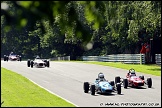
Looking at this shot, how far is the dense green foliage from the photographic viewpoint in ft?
21.6

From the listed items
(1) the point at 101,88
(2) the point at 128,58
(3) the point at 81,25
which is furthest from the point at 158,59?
(3) the point at 81,25

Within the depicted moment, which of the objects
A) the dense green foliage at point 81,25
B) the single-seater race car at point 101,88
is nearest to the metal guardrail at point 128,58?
the dense green foliage at point 81,25

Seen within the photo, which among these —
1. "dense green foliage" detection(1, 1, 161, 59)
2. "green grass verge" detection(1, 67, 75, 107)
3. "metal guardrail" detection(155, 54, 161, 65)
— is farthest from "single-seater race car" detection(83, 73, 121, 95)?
"metal guardrail" detection(155, 54, 161, 65)

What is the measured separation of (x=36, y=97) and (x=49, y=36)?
5510cm

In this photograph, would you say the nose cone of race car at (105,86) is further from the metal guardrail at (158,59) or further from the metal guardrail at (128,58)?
the metal guardrail at (128,58)

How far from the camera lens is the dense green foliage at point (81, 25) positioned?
6587mm

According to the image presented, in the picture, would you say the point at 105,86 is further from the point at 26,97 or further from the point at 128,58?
the point at 128,58

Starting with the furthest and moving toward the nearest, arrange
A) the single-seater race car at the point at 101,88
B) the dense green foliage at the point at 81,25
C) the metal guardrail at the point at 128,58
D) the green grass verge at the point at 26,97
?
the metal guardrail at the point at 128,58 → the single-seater race car at the point at 101,88 → the green grass verge at the point at 26,97 → the dense green foliage at the point at 81,25

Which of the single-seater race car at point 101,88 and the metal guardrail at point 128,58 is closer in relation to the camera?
the single-seater race car at point 101,88

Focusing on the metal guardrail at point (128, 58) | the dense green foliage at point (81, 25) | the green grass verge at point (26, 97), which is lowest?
the green grass verge at point (26, 97)

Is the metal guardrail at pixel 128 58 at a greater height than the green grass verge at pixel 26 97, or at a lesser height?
greater

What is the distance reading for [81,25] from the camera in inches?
290

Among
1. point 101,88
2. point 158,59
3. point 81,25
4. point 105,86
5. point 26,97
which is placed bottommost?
point 26,97

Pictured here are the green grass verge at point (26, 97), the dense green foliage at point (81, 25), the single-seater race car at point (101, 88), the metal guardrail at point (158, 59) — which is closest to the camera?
the dense green foliage at point (81, 25)
